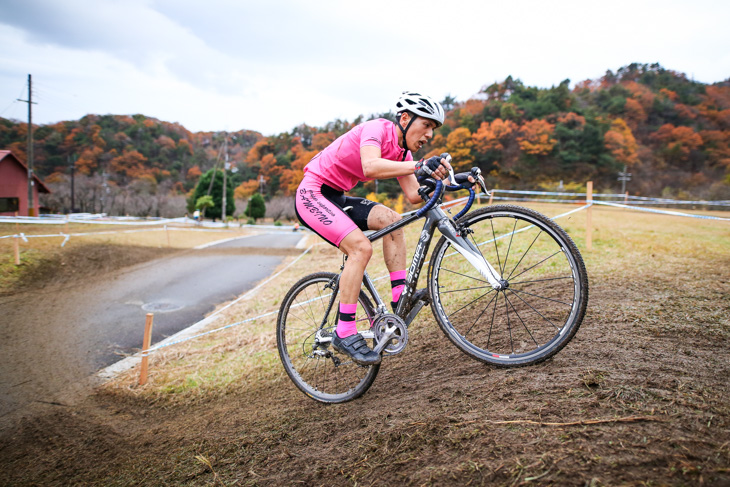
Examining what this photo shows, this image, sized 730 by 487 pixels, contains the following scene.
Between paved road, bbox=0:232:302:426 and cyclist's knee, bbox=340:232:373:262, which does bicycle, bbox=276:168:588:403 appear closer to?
cyclist's knee, bbox=340:232:373:262

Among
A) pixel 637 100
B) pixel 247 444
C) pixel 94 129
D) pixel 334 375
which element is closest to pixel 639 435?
pixel 247 444

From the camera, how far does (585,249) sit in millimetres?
9273

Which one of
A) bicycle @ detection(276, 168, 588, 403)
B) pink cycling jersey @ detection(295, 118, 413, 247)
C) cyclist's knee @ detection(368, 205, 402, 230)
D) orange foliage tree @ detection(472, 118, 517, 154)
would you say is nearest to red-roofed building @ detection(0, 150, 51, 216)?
bicycle @ detection(276, 168, 588, 403)

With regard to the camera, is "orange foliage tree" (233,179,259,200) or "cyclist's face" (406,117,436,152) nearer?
"cyclist's face" (406,117,436,152)

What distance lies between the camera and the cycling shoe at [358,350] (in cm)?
329

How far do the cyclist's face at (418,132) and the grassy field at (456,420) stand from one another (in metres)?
1.94

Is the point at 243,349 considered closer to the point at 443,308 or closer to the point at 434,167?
the point at 443,308

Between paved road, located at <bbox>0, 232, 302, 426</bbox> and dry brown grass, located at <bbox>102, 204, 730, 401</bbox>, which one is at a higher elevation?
dry brown grass, located at <bbox>102, 204, 730, 401</bbox>

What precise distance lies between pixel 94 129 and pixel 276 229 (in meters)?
52.8

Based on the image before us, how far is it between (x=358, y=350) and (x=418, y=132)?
1.89m

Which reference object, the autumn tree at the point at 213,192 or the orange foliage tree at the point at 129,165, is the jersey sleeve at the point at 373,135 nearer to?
the autumn tree at the point at 213,192

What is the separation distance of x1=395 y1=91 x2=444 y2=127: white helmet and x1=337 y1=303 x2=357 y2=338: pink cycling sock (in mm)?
1699

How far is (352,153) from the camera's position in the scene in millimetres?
3543

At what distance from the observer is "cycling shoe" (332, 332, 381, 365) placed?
3.29 metres
